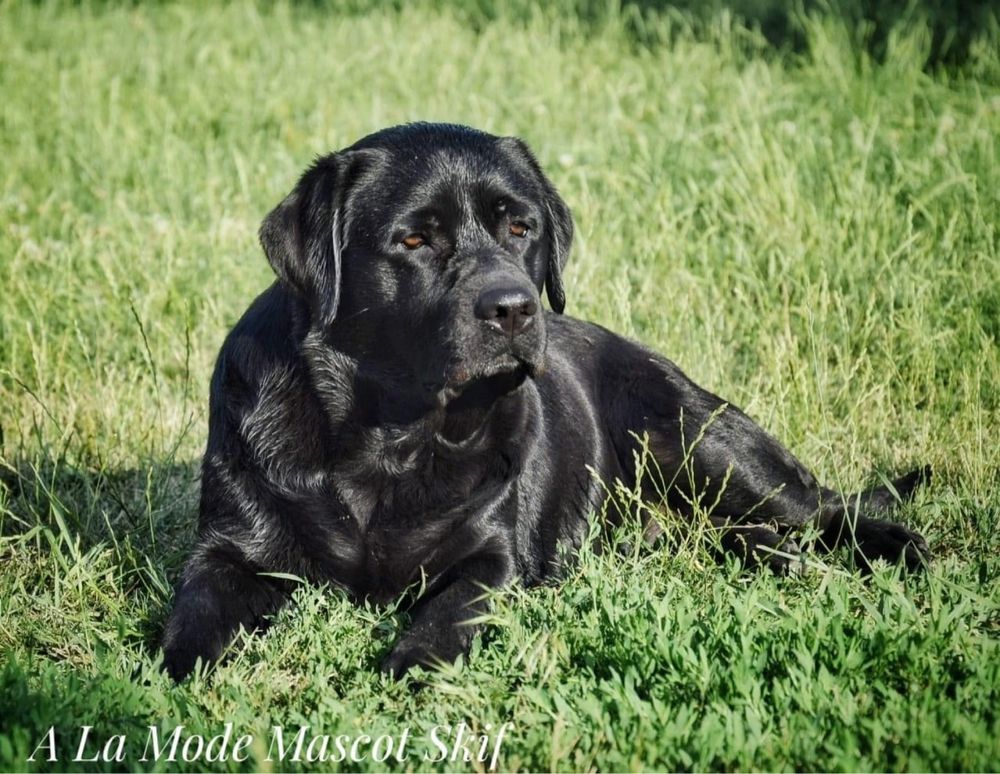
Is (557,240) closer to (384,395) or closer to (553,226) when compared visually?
(553,226)

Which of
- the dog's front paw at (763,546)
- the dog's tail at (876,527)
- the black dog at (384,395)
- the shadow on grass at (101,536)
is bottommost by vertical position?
the shadow on grass at (101,536)

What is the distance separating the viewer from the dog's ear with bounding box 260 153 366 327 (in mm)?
3537

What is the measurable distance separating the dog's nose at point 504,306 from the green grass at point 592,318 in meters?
0.74

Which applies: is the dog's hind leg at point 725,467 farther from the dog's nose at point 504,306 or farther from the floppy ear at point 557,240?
the dog's nose at point 504,306

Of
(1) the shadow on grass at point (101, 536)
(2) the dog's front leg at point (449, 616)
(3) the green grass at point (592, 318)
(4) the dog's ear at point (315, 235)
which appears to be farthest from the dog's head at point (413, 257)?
(1) the shadow on grass at point (101, 536)

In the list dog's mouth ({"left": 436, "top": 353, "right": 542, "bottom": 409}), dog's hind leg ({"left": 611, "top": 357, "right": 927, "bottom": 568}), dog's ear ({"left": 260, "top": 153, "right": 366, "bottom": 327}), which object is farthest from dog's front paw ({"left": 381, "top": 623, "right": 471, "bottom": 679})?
dog's hind leg ({"left": 611, "top": 357, "right": 927, "bottom": 568})

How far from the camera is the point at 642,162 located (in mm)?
6801

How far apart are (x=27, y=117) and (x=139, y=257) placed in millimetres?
2663

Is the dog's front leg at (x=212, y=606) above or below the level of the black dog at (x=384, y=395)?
below

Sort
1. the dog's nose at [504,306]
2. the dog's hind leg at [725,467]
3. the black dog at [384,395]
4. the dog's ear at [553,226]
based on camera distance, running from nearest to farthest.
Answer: the dog's nose at [504,306]
the black dog at [384,395]
the dog's ear at [553,226]
the dog's hind leg at [725,467]

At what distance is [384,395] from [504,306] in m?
0.52

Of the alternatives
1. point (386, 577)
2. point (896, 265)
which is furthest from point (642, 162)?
point (386, 577)

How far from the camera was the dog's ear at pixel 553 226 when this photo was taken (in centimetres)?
404

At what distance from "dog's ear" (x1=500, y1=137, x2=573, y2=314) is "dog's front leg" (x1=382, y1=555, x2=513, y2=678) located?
1.04m
